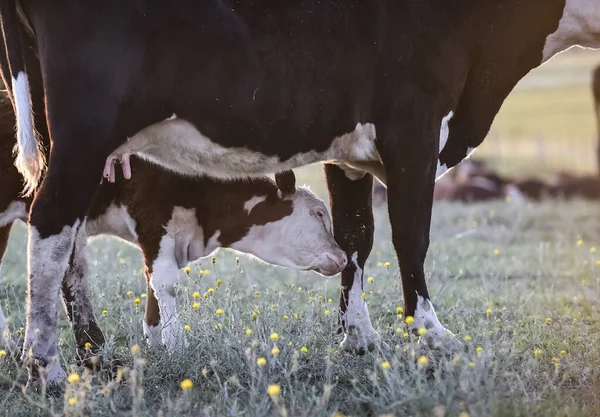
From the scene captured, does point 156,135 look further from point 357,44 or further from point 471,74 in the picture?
point 471,74

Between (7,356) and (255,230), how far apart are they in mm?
2288

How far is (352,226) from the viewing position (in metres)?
5.99

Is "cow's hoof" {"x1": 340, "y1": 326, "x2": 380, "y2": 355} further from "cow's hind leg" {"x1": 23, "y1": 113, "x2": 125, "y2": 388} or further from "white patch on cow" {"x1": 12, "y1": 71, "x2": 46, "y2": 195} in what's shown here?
"white patch on cow" {"x1": 12, "y1": 71, "x2": 46, "y2": 195}

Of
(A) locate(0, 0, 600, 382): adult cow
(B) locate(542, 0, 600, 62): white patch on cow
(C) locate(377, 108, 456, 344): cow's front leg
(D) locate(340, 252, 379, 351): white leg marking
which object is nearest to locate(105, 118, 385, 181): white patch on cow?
(A) locate(0, 0, 600, 382): adult cow

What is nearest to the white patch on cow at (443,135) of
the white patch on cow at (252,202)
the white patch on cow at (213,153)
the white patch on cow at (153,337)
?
the white patch on cow at (213,153)

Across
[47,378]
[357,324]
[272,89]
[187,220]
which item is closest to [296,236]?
[187,220]

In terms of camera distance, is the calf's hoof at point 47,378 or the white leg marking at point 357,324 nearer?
the calf's hoof at point 47,378

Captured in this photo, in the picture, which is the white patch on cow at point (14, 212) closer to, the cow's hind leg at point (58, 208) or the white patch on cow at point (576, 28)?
the cow's hind leg at point (58, 208)

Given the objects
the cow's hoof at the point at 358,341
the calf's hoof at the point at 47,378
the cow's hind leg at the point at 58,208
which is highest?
the cow's hind leg at the point at 58,208

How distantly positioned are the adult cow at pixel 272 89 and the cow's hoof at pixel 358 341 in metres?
0.01

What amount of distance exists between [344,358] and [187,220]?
198 centimetres

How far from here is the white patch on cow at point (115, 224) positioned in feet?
20.9

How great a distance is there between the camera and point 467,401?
386 cm

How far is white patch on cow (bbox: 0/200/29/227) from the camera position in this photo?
20.2 ft
